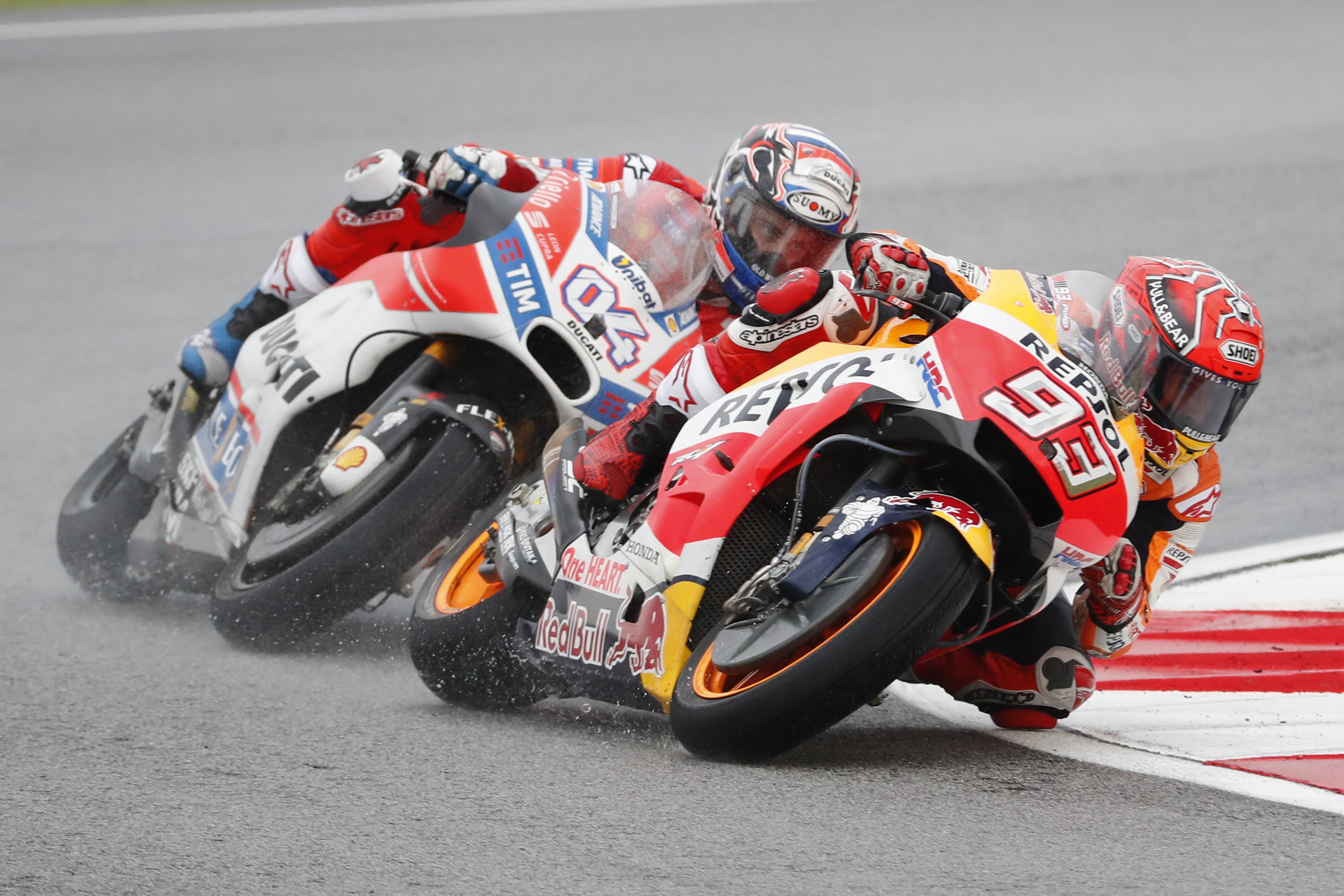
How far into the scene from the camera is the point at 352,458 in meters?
4.73

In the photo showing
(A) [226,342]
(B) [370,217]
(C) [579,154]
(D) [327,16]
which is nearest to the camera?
(B) [370,217]

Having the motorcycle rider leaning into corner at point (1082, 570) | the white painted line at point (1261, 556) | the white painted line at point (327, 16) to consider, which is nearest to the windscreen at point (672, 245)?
the motorcycle rider leaning into corner at point (1082, 570)

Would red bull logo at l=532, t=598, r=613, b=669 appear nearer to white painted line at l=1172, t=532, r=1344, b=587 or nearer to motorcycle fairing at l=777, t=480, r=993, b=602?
motorcycle fairing at l=777, t=480, r=993, b=602

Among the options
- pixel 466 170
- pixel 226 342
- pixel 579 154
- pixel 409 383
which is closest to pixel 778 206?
pixel 466 170

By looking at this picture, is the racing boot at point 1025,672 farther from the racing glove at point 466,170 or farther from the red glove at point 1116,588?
the racing glove at point 466,170

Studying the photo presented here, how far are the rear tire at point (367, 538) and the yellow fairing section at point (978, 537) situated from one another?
188cm

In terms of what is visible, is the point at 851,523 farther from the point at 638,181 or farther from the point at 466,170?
the point at 466,170

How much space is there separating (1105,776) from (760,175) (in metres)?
2.02

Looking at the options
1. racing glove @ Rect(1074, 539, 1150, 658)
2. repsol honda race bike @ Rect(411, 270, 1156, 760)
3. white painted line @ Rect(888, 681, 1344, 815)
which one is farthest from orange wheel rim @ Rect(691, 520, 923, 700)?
racing glove @ Rect(1074, 539, 1150, 658)

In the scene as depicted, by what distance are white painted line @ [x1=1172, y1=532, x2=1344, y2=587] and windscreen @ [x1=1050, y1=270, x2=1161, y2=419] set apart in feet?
7.23

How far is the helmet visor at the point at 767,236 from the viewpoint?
182 inches

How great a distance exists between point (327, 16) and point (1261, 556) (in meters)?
11.0

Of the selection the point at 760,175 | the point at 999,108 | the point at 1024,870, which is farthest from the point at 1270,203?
the point at 1024,870

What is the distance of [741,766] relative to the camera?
3322 millimetres
